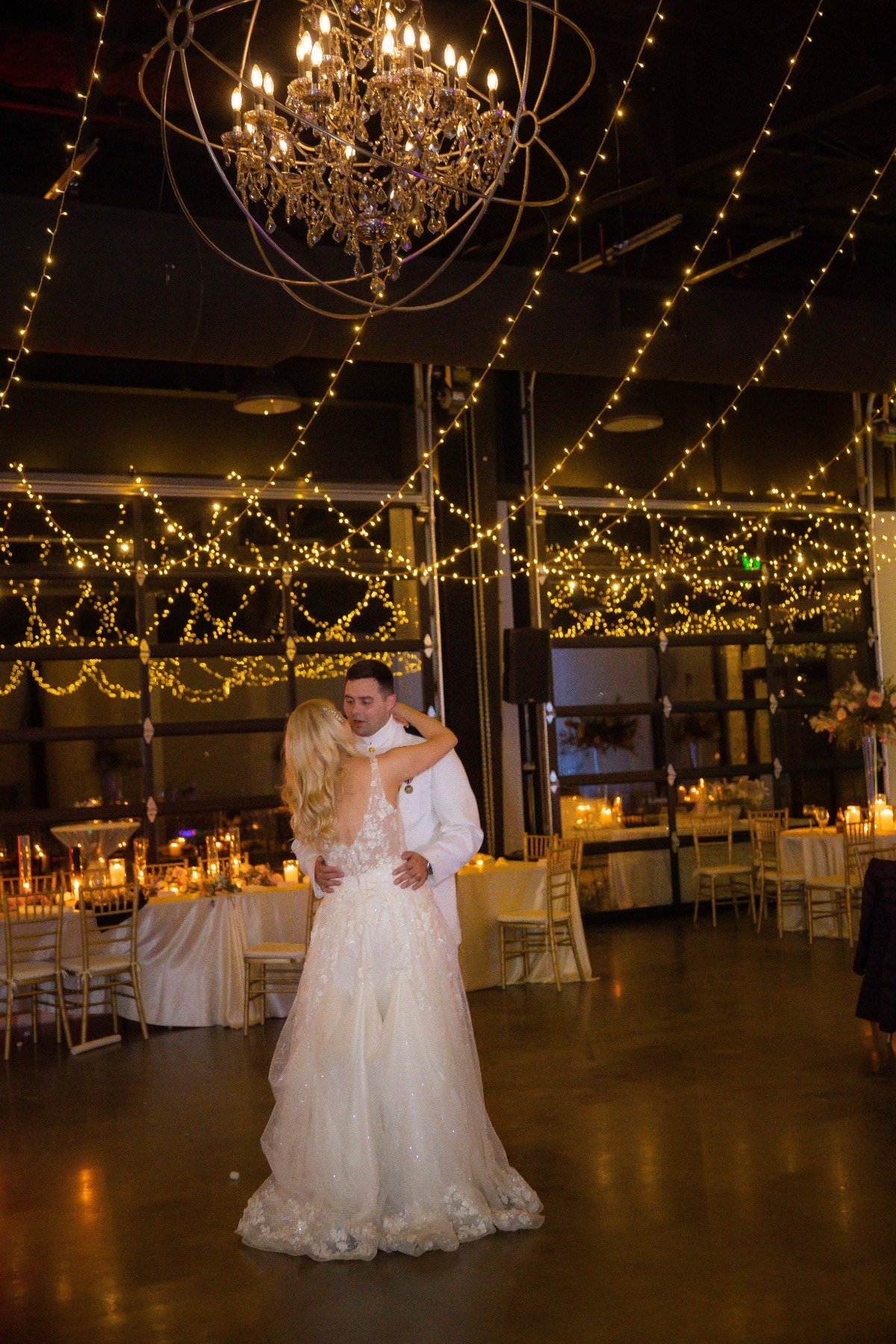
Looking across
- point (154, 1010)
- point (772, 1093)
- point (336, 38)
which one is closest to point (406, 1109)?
point (772, 1093)

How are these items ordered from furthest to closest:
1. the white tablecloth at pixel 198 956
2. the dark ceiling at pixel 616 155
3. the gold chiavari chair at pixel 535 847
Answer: the gold chiavari chair at pixel 535 847 < the white tablecloth at pixel 198 956 < the dark ceiling at pixel 616 155

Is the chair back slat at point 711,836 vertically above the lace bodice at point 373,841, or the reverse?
the lace bodice at point 373,841

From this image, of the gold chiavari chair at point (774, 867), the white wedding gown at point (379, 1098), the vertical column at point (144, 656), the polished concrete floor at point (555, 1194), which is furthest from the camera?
the gold chiavari chair at point (774, 867)

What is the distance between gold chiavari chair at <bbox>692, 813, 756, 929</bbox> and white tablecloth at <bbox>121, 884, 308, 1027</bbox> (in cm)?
468

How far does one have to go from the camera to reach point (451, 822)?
4371 millimetres

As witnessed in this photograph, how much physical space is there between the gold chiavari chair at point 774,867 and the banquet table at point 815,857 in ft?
0.20

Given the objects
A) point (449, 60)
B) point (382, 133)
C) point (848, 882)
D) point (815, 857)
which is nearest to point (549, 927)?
point (848, 882)

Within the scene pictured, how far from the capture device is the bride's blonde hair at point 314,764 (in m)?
4.01

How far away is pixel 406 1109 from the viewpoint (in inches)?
157

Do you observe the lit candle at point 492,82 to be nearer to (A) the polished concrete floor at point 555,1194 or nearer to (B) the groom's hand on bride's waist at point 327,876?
(B) the groom's hand on bride's waist at point 327,876

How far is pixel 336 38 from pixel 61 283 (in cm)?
270

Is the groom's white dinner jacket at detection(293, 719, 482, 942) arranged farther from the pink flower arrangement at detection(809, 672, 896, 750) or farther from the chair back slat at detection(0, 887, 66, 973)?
the pink flower arrangement at detection(809, 672, 896, 750)

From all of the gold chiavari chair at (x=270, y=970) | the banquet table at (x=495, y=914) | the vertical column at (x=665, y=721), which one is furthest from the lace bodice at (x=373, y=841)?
the vertical column at (x=665, y=721)

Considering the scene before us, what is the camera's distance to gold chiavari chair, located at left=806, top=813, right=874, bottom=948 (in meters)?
9.57
